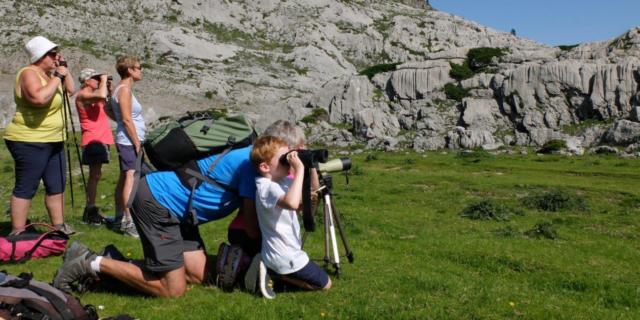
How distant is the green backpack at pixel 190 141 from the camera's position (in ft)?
23.3

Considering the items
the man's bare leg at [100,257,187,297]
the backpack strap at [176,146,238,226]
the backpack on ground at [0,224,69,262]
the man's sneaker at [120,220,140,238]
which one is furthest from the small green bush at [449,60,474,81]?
the man's bare leg at [100,257,187,297]

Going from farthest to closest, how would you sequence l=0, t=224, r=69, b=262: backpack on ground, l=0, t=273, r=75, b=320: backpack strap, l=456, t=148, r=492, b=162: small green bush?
l=456, t=148, r=492, b=162: small green bush < l=0, t=224, r=69, b=262: backpack on ground < l=0, t=273, r=75, b=320: backpack strap

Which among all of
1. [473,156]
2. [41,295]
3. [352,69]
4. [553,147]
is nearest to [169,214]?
[41,295]

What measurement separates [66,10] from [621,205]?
100 metres

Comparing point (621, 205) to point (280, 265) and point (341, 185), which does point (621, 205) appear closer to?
point (341, 185)

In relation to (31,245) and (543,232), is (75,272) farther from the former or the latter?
(543,232)

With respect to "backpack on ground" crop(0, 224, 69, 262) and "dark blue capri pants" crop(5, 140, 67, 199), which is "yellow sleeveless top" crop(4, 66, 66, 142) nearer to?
"dark blue capri pants" crop(5, 140, 67, 199)

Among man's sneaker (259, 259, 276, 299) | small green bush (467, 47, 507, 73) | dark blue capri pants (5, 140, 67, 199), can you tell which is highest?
small green bush (467, 47, 507, 73)

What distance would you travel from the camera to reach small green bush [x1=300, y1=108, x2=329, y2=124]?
5508cm

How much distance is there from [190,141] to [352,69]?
9925 cm

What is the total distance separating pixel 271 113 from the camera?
2228 inches

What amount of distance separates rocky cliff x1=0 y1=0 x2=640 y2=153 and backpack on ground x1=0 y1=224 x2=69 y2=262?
124 feet

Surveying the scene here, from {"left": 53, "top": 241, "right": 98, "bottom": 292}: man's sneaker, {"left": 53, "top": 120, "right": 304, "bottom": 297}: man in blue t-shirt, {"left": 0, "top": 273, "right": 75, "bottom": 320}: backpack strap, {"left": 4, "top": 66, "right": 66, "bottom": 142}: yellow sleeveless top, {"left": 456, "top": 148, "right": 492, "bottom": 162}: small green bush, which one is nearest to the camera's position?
{"left": 0, "top": 273, "right": 75, "bottom": 320}: backpack strap

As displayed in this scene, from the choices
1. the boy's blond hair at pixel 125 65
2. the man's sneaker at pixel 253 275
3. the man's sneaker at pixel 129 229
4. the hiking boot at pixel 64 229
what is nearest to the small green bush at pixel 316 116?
the man's sneaker at pixel 129 229
